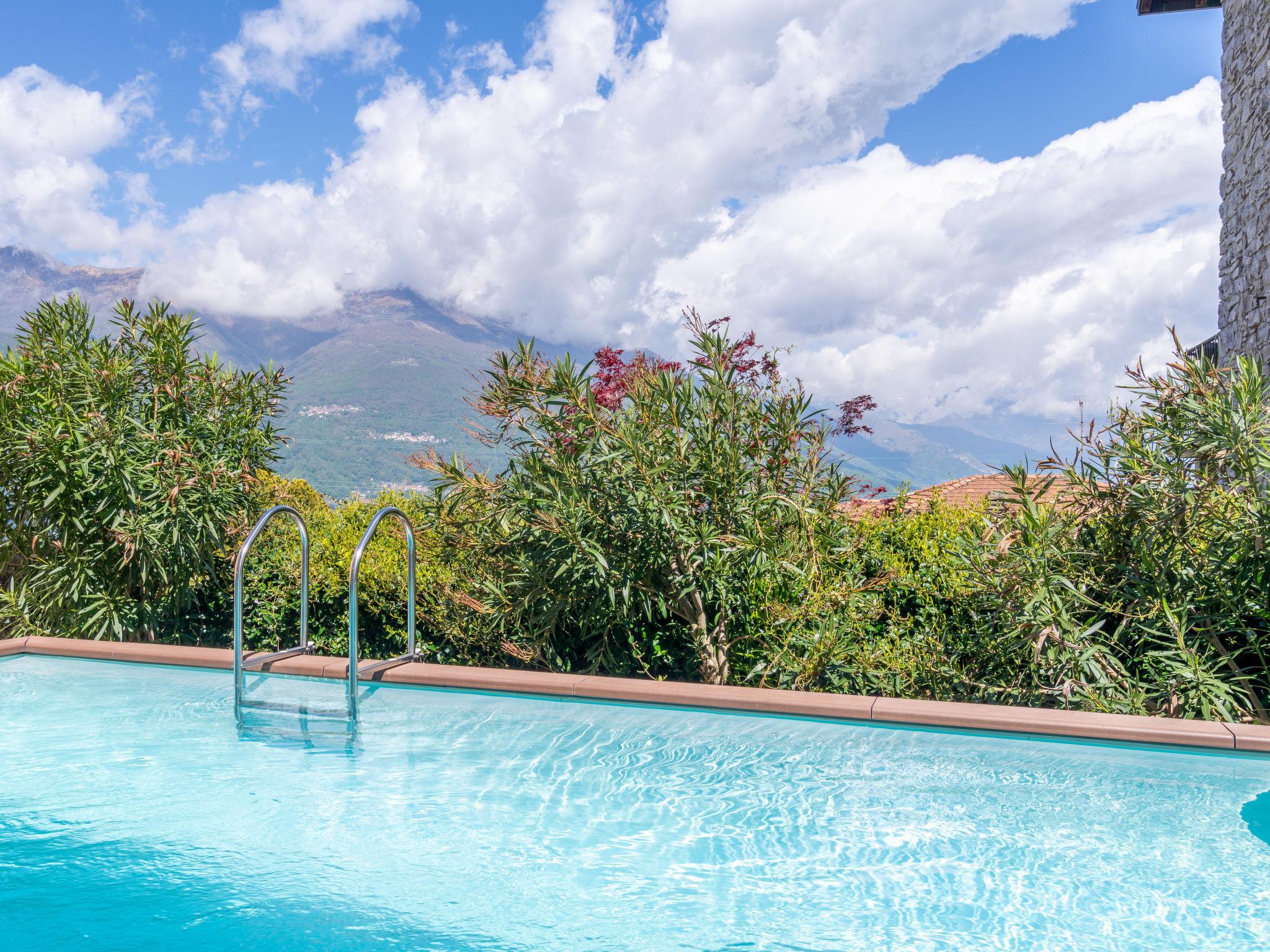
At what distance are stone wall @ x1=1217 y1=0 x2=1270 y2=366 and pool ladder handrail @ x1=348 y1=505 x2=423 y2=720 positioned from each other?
6.73 metres

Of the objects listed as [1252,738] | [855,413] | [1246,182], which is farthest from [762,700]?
[1246,182]

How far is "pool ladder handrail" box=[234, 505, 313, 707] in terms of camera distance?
4.46 meters

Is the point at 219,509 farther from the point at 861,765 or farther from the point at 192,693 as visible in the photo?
the point at 861,765

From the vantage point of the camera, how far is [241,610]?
482 cm

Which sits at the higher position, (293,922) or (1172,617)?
(1172,617)

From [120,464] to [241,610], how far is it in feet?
5.37

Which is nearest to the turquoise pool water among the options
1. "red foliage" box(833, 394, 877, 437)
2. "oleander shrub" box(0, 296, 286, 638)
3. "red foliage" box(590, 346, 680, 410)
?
"oleander shrub" box(0, 296, 286, 638)

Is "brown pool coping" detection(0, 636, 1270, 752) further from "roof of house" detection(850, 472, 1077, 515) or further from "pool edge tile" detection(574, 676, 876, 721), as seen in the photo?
"roof of house" detection(850, 472, 1077, 515)

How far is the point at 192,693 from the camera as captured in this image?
5.21 meters

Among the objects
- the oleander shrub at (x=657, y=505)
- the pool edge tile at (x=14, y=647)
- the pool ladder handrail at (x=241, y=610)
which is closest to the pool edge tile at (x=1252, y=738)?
the oleander shrub at (x=657, y=505)

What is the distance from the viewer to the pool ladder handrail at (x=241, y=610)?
4461mm

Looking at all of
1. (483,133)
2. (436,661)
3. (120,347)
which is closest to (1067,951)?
(436,661)

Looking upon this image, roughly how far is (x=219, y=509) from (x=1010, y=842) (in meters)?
5.04

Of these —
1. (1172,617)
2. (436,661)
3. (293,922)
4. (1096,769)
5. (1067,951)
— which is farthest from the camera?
(436,661)
